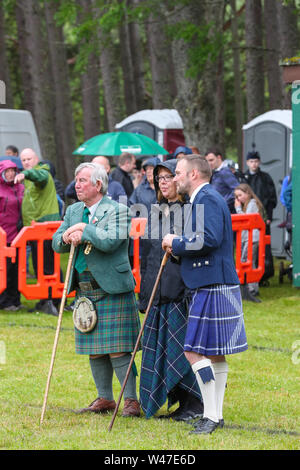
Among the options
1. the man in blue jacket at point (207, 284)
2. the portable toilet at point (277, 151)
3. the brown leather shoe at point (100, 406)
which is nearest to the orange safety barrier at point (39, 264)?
the brown leather shoe at point (100, 406)

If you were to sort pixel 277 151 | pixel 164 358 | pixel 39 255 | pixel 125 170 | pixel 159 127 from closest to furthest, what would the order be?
pixel 164 358
pixel 39 255
pixel 125 170
pixel 277 151
pixel 159 127

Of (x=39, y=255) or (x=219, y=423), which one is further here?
(x=39, y=255)

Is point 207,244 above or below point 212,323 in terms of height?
above

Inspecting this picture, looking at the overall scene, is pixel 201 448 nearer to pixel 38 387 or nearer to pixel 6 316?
pixel 38 387

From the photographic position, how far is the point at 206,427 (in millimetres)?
5750

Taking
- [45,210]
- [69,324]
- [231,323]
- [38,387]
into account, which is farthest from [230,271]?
[45,210]

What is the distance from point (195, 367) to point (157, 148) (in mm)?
11333

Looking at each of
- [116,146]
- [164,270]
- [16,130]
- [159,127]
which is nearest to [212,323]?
[164,270]

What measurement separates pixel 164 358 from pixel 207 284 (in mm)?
850

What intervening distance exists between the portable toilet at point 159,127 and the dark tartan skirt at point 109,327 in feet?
46.8

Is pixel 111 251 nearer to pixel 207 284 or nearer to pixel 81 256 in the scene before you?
pixel 81 256

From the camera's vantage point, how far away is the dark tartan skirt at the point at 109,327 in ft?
20.8

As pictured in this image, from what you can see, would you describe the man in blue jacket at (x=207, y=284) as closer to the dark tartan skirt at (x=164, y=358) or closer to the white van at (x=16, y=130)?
the dark tartan skirt at (x=164, y=358)

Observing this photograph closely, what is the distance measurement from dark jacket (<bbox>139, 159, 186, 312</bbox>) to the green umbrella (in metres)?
8.79
